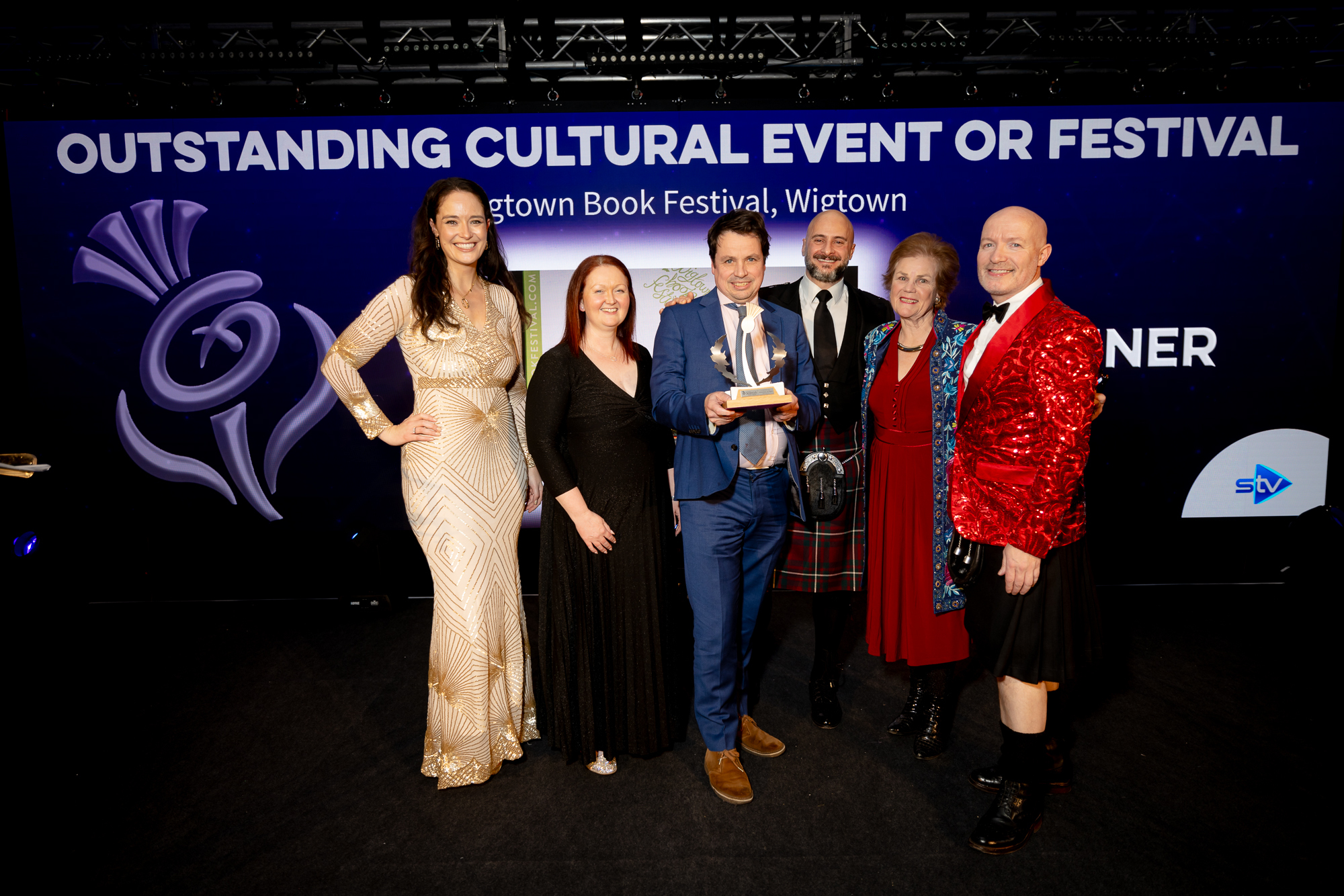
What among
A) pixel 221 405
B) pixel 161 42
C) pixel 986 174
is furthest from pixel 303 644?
pixel 986 174

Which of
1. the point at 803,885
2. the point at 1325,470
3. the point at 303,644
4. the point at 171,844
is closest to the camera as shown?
the point at 803,885

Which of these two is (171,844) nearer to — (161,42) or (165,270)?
(165,270)

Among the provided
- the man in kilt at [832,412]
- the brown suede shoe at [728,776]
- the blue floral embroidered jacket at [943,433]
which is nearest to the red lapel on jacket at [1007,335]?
the blue floral embroidered jacket at [943,433]

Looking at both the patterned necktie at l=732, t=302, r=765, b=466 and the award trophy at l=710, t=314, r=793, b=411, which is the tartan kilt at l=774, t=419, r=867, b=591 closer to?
the patterned necktie at l=732, t=302, r=765, b=466

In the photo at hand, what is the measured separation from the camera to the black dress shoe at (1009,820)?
2.40 meters

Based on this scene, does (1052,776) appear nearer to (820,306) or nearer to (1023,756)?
(1023,756)

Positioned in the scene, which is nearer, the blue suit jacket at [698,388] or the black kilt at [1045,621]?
the black kilt at [1045,621]

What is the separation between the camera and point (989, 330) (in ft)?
7.63

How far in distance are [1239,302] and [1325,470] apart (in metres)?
1.19

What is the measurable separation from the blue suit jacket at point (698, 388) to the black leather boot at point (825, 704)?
1.16 meters

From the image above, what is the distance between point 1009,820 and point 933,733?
57 centimetres

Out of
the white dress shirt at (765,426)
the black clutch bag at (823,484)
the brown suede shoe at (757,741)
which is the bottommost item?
the brown suede shoe at (757,741)

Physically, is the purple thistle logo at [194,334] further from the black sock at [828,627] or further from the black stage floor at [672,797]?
the black sock at [828,627]

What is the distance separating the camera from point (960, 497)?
2361 millimetres
